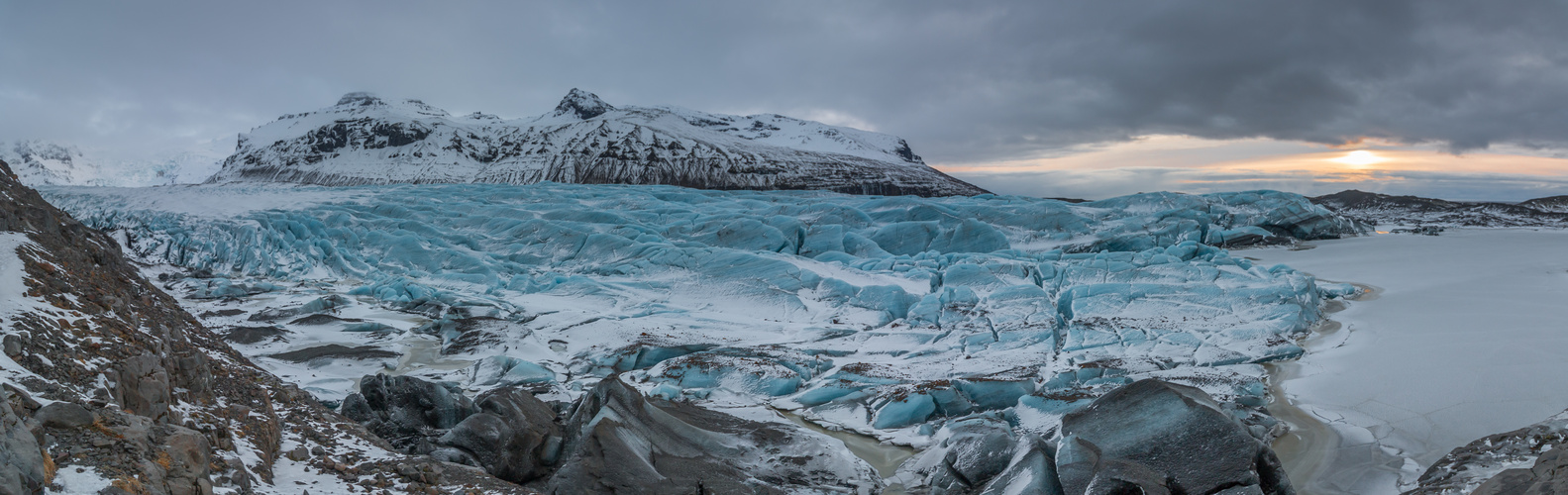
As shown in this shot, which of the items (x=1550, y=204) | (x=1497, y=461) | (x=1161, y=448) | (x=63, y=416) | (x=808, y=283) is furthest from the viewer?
(x=1550, y=204)

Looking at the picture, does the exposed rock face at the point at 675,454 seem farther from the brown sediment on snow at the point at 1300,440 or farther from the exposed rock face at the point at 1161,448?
the brown sediment on snow at the point at 1300,440

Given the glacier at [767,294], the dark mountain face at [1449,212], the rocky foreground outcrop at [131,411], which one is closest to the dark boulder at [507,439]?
the rocky foreground outcrop at [131,411]

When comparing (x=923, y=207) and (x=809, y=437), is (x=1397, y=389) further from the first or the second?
(x=923, y=207)

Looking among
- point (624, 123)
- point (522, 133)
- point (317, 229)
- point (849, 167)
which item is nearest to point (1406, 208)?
point (849, 167)

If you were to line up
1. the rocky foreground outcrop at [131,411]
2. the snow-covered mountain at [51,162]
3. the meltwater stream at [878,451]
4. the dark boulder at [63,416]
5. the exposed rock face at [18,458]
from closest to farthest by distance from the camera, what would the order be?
the exposed rock face at [18,458] < the rocky foreground outcrop at [131,411] < the dark boulder at [63,416] < the meltwater stream at [878,451] < the snow-covered mountain at [51,162]

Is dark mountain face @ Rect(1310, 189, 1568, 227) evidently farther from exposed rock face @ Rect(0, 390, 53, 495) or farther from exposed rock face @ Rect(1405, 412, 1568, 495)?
exposed rock face @ Rect(0, 390, 53, 495)

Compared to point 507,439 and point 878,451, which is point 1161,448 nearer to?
point 878,451

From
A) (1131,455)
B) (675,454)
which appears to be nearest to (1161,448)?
(1131,455)
